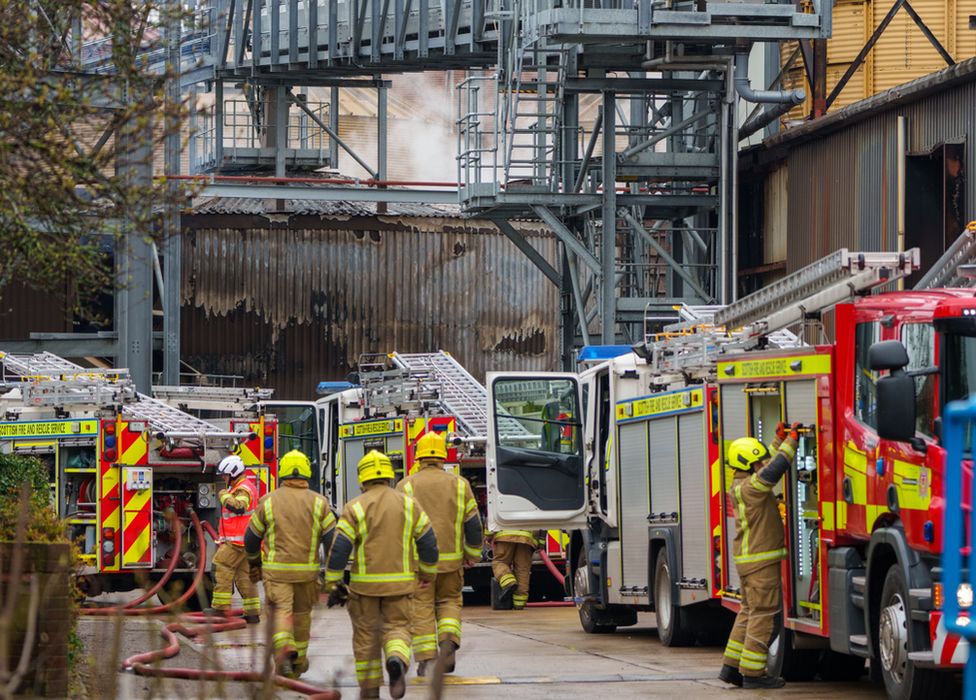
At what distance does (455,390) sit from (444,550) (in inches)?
359

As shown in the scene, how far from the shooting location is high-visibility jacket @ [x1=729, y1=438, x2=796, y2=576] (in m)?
11.5

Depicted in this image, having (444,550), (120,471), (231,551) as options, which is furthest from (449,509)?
(120,471)

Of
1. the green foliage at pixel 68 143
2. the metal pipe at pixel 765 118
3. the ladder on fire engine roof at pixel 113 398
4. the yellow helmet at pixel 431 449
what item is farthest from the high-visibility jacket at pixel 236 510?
the metal pipe at pixel 765 118

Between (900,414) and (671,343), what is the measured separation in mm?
5707

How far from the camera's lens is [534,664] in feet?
43.9

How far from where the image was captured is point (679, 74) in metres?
26.8

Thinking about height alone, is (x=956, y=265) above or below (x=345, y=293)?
below

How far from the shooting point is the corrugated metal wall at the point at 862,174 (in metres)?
19.2

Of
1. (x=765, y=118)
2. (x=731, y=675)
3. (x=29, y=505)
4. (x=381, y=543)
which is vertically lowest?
(x=731, y=675)

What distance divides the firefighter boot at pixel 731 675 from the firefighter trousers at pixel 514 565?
7.11 m

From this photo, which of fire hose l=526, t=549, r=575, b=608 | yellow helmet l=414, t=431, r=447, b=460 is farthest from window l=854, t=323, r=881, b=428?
fire hose l=526, t=549, r=575, b=608

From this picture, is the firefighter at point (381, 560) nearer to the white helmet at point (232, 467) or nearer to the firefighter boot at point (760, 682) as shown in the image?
the firefighter boot at point (760, 682)

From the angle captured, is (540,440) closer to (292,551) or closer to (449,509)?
(449,509)

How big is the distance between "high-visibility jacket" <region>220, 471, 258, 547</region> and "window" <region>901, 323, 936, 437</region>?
873 centimetres
